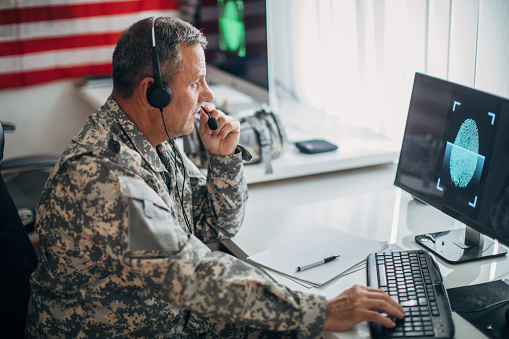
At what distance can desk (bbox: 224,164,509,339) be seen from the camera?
4.00 feet

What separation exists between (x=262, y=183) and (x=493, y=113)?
86cm

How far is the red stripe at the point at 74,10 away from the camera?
3.09 metres

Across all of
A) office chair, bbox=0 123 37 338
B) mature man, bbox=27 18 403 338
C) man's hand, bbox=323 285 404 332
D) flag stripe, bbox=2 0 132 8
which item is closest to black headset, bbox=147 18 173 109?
mature man, bbox=27 18 403 338

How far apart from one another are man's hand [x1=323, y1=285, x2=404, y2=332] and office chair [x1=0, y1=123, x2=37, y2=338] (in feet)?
2.29

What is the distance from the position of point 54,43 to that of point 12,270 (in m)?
Result: 2.28

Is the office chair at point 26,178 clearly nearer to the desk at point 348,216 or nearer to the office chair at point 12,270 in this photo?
the office chair at point 12,270

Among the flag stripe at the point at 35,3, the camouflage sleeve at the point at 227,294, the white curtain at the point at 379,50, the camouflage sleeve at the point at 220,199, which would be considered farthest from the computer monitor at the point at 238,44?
the camouflage sleeve at the point at 227,294

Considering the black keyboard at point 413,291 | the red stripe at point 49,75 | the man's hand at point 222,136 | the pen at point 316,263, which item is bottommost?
the pen at point 316,263

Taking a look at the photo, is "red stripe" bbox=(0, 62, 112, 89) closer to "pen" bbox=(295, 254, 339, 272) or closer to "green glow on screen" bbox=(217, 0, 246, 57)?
"green glow on screen" bbox=(217, 0, 246, 57)

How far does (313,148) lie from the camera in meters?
1.97

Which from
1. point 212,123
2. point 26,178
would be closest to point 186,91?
point 212,123

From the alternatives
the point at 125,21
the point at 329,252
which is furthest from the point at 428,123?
the point at 125,21

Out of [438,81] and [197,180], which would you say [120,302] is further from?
[438,81]

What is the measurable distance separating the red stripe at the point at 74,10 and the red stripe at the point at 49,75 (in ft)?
0.96
